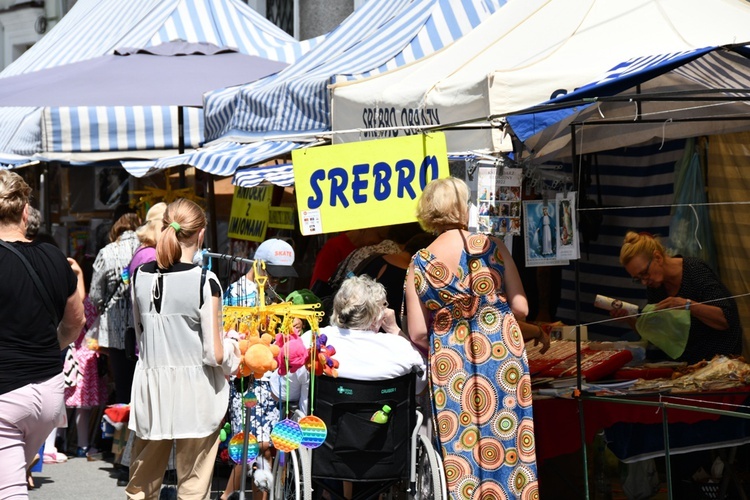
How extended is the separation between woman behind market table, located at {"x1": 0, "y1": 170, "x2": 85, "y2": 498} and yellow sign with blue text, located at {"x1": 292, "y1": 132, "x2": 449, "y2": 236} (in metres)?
1.45

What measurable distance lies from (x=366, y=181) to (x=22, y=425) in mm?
2142

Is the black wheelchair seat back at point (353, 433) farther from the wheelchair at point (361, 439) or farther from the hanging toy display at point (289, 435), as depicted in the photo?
the hanging toy display at point (289, 435)

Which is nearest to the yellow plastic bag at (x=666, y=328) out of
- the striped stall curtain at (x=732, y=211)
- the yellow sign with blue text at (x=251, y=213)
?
the striped stall curtain at (x=732, y=211)

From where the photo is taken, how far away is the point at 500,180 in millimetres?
5977

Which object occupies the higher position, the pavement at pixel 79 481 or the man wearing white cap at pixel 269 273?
the man wearing white cap at pixel 269 273

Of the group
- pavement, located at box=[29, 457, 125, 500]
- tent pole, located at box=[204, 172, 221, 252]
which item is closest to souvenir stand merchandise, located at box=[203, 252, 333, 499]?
pavement, located at box=[29, 457, 125, 500]

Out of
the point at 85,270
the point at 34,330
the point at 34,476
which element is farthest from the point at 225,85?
the point at 34,330

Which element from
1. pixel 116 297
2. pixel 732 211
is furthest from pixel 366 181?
pixel 116 297

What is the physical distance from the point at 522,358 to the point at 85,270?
6.55 m

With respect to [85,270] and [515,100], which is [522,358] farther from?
[85,270]

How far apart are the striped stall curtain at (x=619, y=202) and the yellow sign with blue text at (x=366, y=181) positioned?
4.69 feet

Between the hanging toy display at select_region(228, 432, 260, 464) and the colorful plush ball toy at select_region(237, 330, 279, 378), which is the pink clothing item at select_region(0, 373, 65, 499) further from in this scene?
the hanging toy display at select_region(228, 432, 260, 464)

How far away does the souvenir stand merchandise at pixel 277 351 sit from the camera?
17.7 ft

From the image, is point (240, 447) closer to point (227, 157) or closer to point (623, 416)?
point (623, 416)
